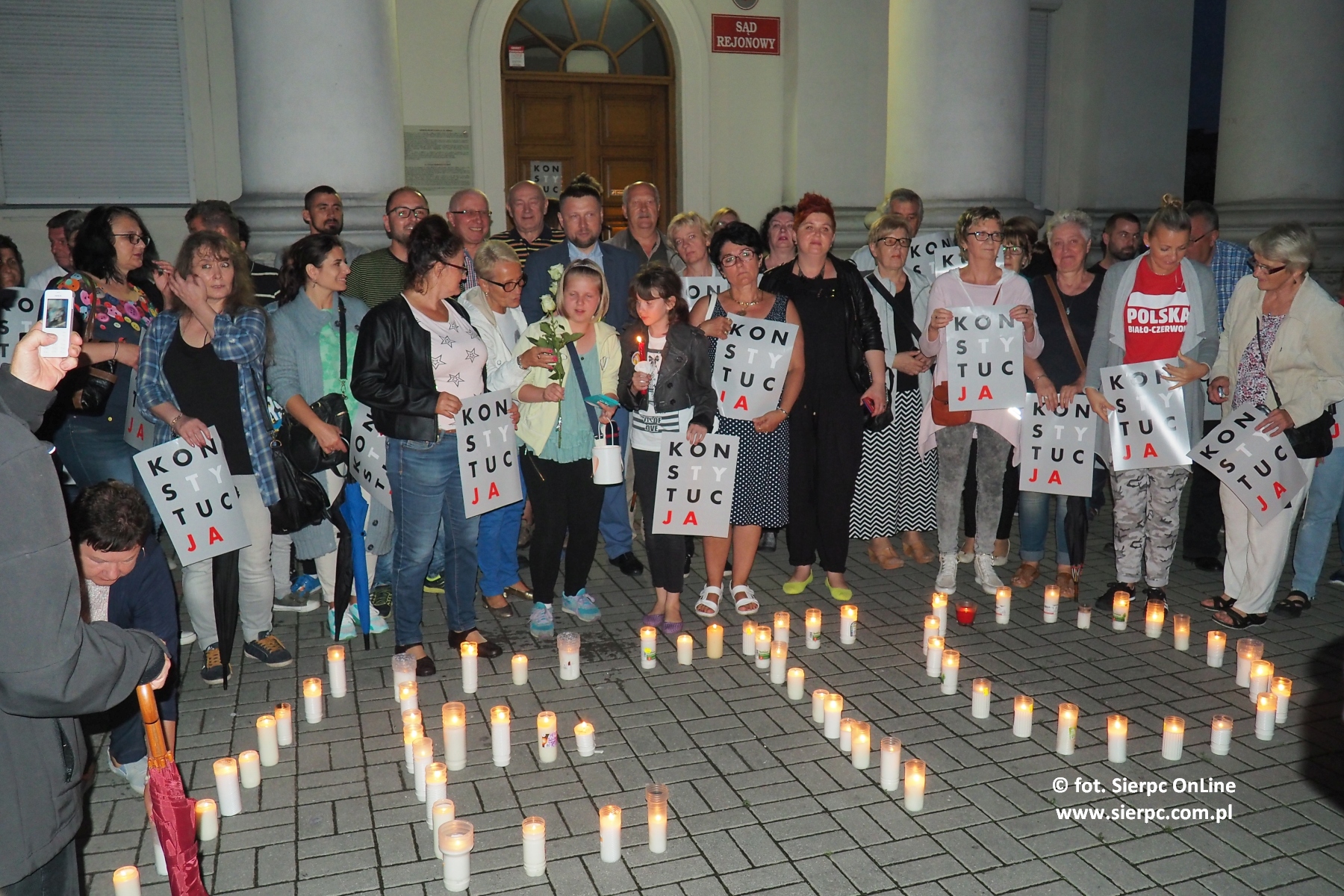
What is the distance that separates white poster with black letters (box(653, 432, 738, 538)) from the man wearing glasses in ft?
7.68

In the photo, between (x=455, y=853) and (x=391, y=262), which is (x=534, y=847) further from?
(x=391, y=262)

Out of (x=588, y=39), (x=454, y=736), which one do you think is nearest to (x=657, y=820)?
(x=454, y=736)

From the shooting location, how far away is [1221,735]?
15.9 ft

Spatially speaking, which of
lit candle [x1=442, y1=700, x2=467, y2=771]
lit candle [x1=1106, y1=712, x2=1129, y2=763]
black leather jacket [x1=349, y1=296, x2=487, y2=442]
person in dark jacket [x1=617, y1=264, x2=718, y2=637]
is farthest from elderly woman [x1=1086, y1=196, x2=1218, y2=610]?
lit candle [x1=442, y1=700, x2=467, y2=771]

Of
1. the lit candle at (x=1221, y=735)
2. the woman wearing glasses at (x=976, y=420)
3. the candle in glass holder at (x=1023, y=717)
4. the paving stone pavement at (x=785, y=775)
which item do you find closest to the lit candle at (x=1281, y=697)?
the paving stone pavement at (x=785, y=775)

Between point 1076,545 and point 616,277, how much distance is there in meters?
3.64

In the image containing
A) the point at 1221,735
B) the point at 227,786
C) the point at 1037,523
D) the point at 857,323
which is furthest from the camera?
the point at 1037,523

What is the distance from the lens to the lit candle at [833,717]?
508 cm

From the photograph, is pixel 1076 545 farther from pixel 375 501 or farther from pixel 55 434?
pixel 55 434

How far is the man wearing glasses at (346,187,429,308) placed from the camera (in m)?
7.19

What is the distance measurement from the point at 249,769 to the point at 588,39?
10358 mm

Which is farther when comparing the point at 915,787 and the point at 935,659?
the point at 935,659

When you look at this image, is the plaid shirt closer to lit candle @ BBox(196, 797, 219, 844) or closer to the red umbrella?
lit candle @ BBox(196, 797, 219, 844)

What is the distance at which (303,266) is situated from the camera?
5.94m
